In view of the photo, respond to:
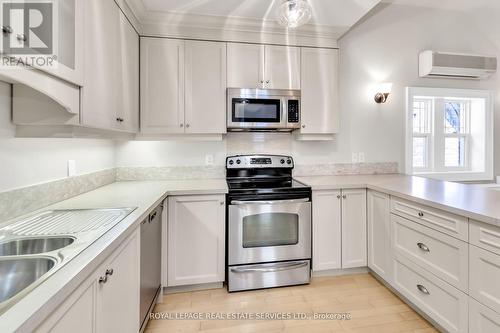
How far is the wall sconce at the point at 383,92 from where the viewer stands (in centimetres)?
284

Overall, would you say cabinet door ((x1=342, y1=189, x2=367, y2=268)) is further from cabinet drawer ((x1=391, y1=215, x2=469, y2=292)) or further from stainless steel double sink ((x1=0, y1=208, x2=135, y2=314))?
stainless steel double sink ((x1=0, y1=208, x2=135, y2=314))

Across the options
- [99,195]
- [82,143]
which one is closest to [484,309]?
[99,195]

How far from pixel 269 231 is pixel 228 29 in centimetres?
186

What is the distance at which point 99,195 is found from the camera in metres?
1.81

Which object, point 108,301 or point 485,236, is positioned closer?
point 108,301

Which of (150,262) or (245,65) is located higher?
(245,65)

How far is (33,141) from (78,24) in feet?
2.26

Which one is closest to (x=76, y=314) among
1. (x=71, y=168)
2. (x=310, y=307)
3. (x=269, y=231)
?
(x=71, y=168)

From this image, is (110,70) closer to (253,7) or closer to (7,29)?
(7,29)

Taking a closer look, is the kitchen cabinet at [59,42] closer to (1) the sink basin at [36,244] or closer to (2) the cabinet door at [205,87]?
(1) the sink basin at [36,244]

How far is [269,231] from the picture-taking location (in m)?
2.16

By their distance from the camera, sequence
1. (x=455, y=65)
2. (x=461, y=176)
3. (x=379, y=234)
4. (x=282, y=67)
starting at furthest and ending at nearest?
(x=461, y=176) < (x=455, y=65) < (x=282, y=67) < (x=379, y=234)

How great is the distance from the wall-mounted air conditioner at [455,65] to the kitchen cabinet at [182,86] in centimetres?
235

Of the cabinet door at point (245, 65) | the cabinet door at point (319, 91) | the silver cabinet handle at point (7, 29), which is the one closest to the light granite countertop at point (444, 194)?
the cabinet door at point (319, 91)
